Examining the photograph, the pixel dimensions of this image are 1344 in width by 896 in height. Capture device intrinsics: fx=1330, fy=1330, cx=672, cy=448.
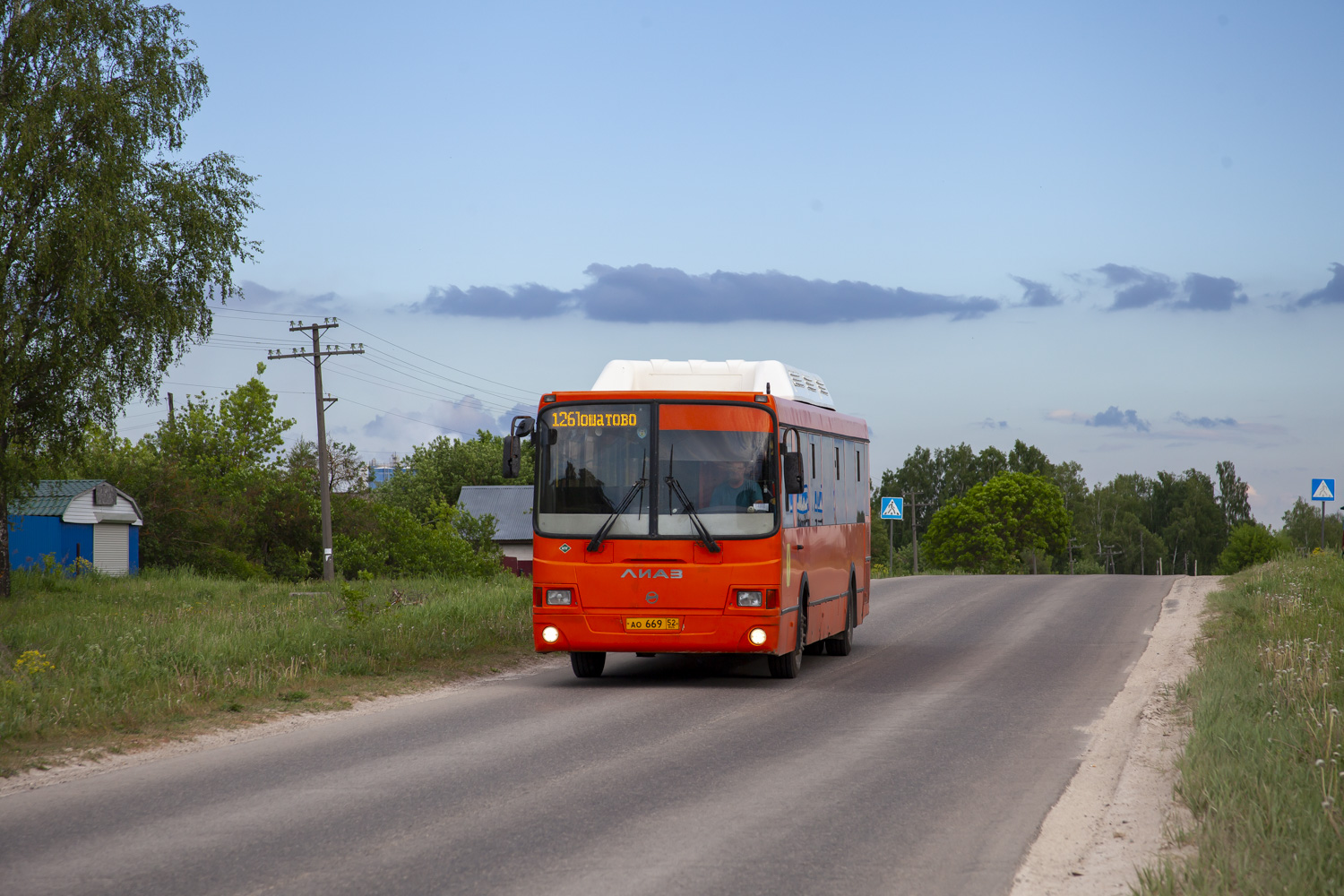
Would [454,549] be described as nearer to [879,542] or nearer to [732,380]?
[732,380]

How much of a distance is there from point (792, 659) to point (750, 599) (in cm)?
167

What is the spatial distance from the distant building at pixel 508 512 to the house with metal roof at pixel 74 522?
33044 millimetres

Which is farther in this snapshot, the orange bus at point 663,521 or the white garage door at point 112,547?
the white garage door at point 112,547

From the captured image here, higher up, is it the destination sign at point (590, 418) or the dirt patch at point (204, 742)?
the destination sign at point (590, 418)

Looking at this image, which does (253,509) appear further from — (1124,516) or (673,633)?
(1124,516)

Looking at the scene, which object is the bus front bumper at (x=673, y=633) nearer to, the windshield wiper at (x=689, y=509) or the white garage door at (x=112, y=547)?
the windshield wiper at (x=689, y=509)

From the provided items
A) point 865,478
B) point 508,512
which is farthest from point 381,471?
point 865,478

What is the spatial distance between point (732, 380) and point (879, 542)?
14826cm

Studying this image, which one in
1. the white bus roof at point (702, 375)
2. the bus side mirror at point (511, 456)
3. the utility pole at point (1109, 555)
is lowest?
the utility pole at point (1109, 555)

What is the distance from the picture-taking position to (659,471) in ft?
45.8

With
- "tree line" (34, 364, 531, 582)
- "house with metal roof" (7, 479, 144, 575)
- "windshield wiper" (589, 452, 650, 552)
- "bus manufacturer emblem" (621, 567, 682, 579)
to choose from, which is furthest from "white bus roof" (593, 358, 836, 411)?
"house with metal roof" (7, 479, 144, 575)

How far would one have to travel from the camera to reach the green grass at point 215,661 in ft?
34.9

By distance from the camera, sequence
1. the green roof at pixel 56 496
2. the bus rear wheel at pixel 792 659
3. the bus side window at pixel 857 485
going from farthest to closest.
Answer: the green roof at pixel 56 496, the bus side window at pixel 857 485, the bus rear wheel at pixel 792 659

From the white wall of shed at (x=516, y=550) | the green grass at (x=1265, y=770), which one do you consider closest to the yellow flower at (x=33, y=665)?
the green grass at (x=1265, y=770)
